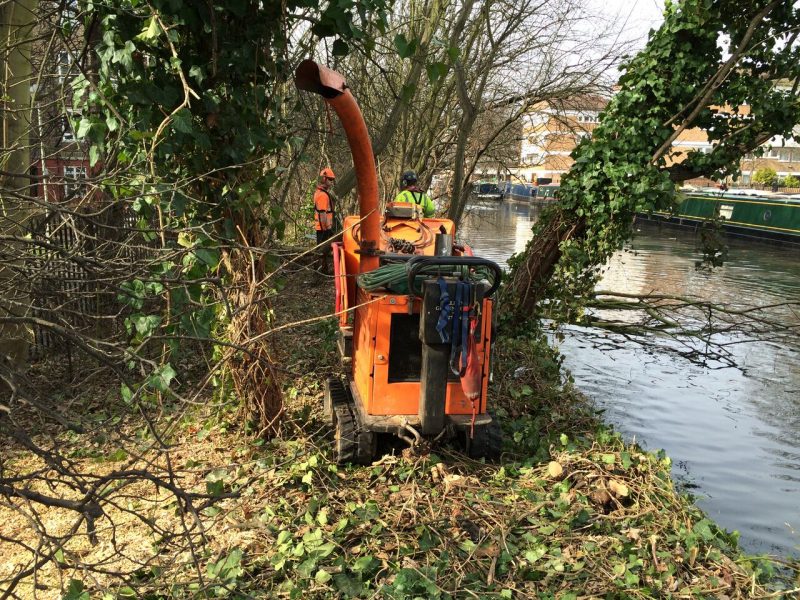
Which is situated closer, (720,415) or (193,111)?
(193,111)

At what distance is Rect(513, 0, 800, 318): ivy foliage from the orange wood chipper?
3296 millimetres

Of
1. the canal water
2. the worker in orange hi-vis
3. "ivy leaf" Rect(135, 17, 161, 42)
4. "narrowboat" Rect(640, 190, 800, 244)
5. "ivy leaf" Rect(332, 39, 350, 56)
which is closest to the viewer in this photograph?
"ivy leaf" Rect(135, 17, 161, 42)

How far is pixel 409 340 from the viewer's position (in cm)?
524

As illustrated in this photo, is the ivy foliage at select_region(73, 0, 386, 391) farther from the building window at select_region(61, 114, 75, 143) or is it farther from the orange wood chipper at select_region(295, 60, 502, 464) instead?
the orange wood chipper at select_region(295, 60, 502, 464)

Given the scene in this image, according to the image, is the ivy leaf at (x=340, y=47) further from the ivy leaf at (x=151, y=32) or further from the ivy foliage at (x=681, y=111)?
the ivy foliage at (x=681, y=111)

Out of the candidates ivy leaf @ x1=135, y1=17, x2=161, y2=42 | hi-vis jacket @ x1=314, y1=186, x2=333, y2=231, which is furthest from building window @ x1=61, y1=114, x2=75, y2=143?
hi-vis jacket @ x1=314, y1=186, x2=333, y2=231

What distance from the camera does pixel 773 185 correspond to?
43.3 meters

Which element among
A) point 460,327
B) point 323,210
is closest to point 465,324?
point 460,327

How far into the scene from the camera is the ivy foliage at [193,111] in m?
4.15

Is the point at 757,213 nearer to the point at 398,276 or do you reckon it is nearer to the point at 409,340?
the point at 409,340

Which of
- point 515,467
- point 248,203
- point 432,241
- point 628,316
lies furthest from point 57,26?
point 628,316

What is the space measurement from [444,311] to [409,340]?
571 millimetres

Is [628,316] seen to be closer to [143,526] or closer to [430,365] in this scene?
[430,365]

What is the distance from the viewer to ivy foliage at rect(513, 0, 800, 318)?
7.48m
